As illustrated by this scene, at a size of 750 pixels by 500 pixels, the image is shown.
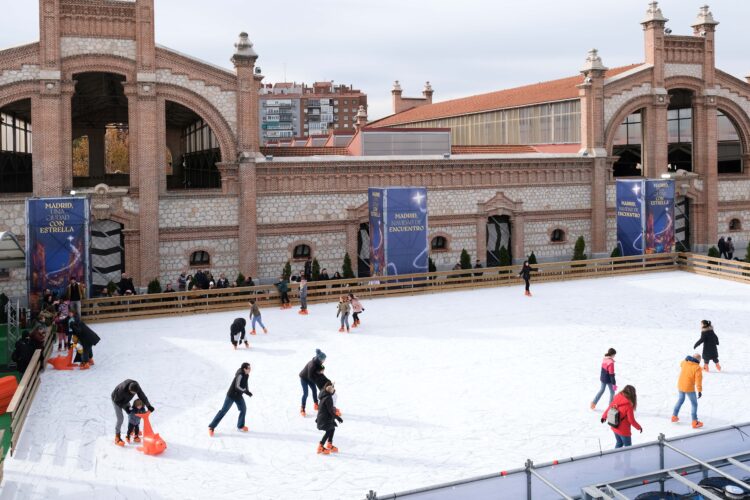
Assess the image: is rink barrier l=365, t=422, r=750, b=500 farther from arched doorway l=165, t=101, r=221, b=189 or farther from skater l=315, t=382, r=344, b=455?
arched doorway l=165, t=101, r=221, b=189

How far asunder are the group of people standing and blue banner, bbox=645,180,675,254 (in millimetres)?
16622

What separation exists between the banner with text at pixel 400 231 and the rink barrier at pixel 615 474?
Answer: 19.6m

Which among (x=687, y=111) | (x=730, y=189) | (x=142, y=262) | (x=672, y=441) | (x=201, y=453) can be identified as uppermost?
(x=687, y=111)

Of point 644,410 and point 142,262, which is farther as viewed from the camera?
point 142,262

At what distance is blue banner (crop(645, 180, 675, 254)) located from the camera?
110 feet

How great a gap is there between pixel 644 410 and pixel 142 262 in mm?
20016

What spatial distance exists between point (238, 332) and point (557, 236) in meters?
20.8

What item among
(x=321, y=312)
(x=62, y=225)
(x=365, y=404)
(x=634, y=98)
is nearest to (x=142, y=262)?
(x=62, y=225)

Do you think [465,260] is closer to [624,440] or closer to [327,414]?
[327,414]

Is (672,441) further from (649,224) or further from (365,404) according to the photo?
(649,224)

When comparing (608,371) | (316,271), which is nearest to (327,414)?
(608,371)

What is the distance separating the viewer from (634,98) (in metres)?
37.4

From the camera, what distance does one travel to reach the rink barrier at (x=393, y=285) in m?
25.5

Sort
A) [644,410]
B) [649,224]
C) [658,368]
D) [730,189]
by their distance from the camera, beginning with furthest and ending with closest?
[730,189] → [649,224] → [658,368] → [644,410]
